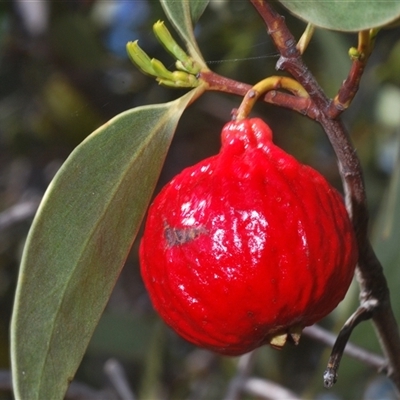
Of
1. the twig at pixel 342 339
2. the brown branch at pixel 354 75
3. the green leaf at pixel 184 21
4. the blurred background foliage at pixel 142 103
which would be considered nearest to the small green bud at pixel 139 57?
the green leaf at pixel 184 21

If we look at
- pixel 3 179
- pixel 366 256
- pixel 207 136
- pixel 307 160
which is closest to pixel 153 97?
pixel 207 136

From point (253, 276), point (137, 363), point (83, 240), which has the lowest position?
point (137, 363)

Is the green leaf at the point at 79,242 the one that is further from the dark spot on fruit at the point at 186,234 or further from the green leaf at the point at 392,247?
the green leaf at the point at 392,247

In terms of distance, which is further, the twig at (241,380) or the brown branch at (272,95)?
the twig at (241,380)

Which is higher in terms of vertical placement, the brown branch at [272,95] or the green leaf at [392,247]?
the brown branch at [272,95]

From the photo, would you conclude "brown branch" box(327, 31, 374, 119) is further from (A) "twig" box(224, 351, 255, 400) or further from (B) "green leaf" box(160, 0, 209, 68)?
(A) "twig" box(224, 351, 255, 400)

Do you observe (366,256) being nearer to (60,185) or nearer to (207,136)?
(60,185)
